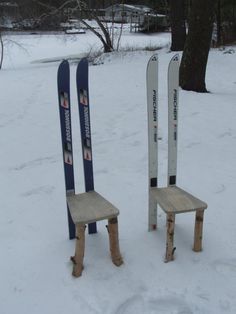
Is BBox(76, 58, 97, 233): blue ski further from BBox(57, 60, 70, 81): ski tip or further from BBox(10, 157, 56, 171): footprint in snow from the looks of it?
BBox(10, 157, 56, 171): footprint in snow

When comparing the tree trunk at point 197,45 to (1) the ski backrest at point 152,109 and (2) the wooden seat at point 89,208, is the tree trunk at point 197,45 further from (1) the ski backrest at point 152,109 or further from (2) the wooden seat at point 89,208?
(2) the wooden seat at point 89,208

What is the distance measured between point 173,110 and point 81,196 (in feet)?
3.13

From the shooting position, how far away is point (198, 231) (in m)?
3.08

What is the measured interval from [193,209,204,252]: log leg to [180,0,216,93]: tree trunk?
5.59 m

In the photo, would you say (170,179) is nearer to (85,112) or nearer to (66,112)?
(85,112)

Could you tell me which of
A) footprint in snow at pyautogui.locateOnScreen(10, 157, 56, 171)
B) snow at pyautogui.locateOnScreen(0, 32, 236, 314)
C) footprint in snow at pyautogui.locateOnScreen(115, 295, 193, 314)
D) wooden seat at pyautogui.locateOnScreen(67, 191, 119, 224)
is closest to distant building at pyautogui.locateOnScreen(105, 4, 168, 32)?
snow at pyautogui.locateOnScreen(0, 32, 236, 314)

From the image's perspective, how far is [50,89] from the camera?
970 cm

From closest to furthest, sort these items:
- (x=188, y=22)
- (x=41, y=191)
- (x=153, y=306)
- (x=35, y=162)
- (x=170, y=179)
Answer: (x=153, y=306) → (x=170, y=179) → (x=41, y=191) → (x=35, y=162) → (x=188, y=22)

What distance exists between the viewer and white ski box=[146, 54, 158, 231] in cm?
304

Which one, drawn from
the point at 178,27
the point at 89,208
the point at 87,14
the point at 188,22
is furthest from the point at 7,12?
the point at 89,208

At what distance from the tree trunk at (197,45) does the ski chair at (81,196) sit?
18.2 feet

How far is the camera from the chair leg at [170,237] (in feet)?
9.64

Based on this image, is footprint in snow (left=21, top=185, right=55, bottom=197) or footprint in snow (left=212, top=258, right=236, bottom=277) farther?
footprint in snow (left=21, top=185, right=55, bottom=197)

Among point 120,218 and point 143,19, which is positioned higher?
point 143,19
